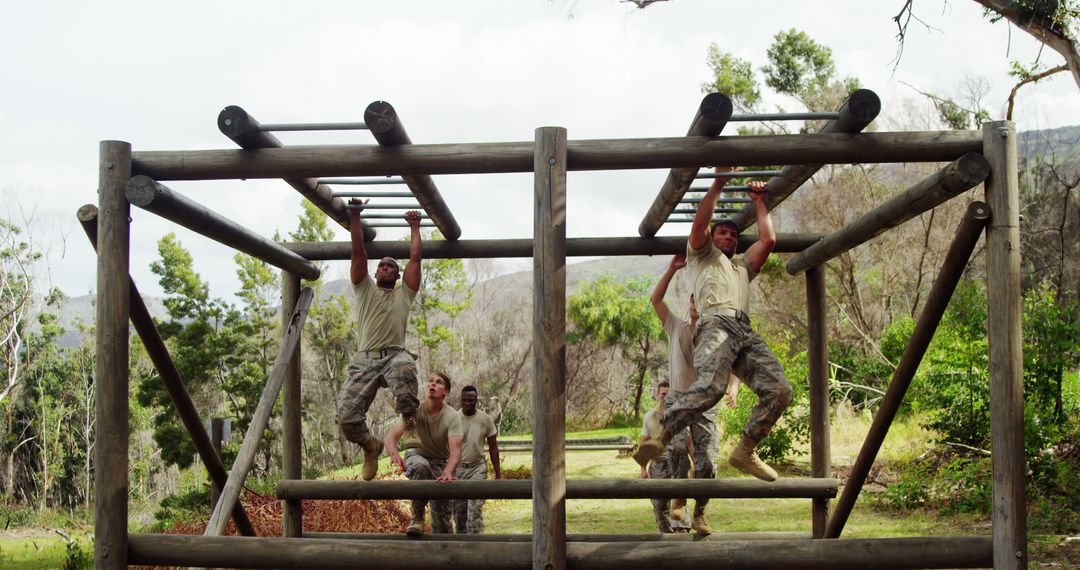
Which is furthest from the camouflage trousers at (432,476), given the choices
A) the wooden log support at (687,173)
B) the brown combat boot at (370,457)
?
the wooden log support at (687,173)

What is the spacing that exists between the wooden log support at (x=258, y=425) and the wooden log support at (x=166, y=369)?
0.21 metres

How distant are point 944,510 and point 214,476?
30.9 ft

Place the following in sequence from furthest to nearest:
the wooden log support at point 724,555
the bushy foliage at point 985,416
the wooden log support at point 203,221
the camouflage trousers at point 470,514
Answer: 1. the bushy foliage at point 985,416
2. the camouflage trousers at point 470,514
3. the wooden log support at point 203,221
4. the wooden log support at point 724,555

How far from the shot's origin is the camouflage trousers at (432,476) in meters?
8.16

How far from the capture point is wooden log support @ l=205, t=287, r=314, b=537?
263 inches

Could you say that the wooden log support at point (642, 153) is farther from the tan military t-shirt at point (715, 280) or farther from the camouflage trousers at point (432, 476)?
the camouflage trousers at point (432, 476)

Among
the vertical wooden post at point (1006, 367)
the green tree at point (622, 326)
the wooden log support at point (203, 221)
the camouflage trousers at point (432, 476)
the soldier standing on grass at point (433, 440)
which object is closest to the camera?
the vertical wooden post at point (1006, 367)

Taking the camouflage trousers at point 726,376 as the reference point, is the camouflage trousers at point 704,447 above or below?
below

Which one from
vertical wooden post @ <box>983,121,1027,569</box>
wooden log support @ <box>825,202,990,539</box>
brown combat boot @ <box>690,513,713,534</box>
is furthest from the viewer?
brown combat boot @ <box>690,513,713,534</box>

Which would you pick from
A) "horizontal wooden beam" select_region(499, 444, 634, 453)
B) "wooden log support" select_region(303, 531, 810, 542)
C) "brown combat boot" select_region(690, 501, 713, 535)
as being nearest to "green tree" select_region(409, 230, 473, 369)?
"horizontal wooden beam" select_region(499, 444, 634, 453)

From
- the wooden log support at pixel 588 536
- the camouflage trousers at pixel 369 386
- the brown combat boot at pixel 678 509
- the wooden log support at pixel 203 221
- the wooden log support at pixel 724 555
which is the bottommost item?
the wooden log support at pixel 588 536

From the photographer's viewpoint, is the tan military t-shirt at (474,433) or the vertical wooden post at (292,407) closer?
the vertical wooden post at (292,407)

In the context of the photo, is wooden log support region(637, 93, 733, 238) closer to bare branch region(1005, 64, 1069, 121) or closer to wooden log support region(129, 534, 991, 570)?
wooden log support region(129, 534, 991, 570)

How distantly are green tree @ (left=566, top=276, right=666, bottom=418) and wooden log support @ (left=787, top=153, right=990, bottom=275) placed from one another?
32.0 metres
